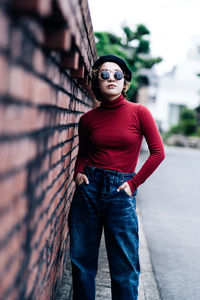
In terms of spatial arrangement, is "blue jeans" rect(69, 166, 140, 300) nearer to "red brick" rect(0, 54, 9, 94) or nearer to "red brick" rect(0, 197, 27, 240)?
"red brick" rect(0, 197, 27, 240)

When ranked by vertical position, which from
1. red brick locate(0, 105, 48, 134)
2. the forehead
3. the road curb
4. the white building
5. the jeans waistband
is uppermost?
the white building

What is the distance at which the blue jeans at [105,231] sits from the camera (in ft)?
8.07

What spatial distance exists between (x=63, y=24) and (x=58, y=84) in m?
0.61

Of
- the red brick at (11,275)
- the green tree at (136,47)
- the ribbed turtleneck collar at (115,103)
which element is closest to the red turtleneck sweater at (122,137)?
the ribbed turtleneck collar at (115,103)

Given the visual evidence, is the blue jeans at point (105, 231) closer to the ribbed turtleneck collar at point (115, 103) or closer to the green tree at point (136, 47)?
the ribbed turtleneck collar at point (115, 103)

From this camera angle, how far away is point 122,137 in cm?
245

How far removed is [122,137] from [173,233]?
3.61m

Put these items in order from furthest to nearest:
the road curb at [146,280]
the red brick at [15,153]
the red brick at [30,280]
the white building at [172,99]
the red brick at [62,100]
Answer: the white building at [172,99]
the road curb at [146,280]
the red brick at [62,100]
the red brick at [30,280]
the red brick at [15,153]

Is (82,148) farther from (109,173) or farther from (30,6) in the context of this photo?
(30,6)

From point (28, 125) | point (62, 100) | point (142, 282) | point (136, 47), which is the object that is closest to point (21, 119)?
point (28, 125)

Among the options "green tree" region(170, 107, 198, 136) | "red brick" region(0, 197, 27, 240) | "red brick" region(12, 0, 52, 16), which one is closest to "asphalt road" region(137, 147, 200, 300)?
"red brick" region(0, 197, 27, 240)

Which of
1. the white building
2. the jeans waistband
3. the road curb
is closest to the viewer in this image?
the jeans waistband

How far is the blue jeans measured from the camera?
2.46 meters

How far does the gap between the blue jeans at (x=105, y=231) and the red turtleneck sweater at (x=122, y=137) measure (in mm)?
71
